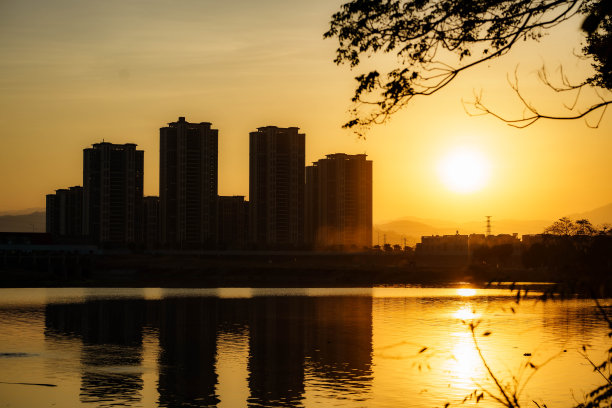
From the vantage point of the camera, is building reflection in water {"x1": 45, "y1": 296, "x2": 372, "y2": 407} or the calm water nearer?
the calm water

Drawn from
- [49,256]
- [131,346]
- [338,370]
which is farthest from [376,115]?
[49,256]

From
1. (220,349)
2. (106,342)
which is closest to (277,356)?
(220,349)

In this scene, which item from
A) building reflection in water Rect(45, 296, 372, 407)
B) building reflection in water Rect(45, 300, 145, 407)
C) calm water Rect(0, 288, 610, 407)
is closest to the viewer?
calm water Rect(0, 288, 610, 407)

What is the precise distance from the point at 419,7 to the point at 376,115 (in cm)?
206

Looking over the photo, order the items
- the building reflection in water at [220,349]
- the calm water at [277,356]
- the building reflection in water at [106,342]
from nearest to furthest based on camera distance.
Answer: the calm water at [277,356], the building reflection in water at [106,342], the building reflection in water at [220,349]

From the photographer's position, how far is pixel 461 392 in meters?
38.2

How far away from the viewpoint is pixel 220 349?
54406 mm

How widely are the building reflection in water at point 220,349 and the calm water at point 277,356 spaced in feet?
0.31

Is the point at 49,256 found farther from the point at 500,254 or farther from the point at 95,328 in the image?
the point at 95,328

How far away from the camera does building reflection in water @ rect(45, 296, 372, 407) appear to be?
1471 inches

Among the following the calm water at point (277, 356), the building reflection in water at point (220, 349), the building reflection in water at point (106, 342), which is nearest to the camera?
the calm water at point (277, 356)

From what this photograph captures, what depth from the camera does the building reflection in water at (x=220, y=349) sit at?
123 ft

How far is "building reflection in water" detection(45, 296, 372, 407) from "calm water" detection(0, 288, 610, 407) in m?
0.09

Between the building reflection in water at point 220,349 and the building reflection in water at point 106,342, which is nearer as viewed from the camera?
the building reflection in water at point 106,342
